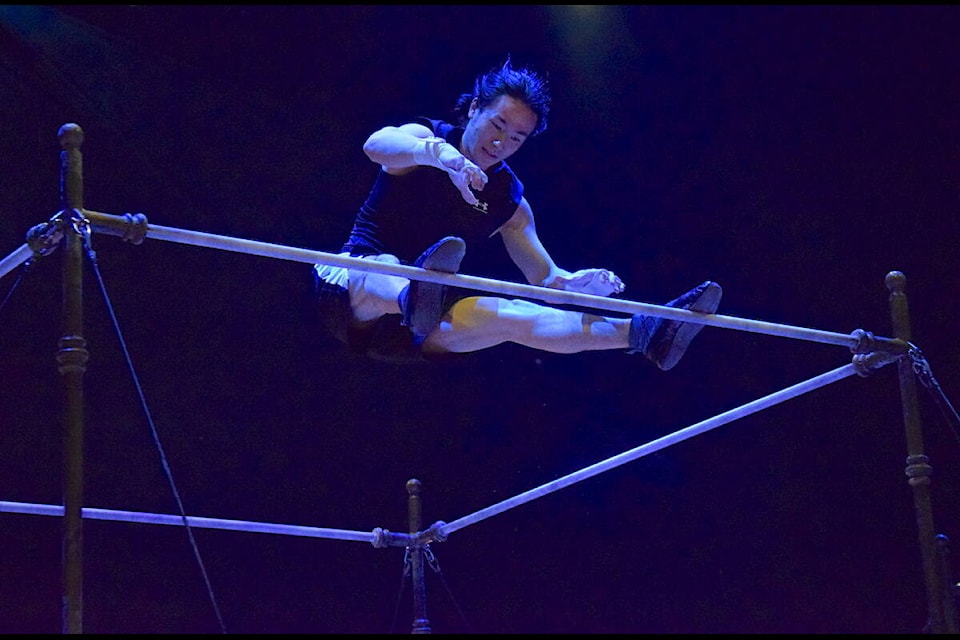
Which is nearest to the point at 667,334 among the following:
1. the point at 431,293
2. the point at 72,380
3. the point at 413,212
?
the point at 431,293

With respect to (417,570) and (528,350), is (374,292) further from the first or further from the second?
(528,350)

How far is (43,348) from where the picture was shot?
383cm

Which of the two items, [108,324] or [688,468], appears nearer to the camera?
[108,324]

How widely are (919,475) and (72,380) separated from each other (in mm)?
1928

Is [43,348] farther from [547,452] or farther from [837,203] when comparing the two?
[837,203]

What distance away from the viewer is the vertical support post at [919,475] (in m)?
2.37

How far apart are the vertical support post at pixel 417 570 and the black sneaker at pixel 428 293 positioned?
1.38 meters

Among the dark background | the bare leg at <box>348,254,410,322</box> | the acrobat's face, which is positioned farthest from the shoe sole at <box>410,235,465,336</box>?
the dark background

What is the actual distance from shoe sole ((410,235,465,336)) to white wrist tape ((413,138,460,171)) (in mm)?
209

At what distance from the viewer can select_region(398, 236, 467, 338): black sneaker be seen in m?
2.27

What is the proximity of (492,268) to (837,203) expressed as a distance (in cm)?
146

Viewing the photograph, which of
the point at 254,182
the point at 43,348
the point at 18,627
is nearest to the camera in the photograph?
the point at 18,627

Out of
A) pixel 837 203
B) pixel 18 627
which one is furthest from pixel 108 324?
pixel 837 203

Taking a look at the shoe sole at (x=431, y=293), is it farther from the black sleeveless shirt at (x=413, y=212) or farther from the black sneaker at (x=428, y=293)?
the black sleeveless shirt at (x=413, y=212)
